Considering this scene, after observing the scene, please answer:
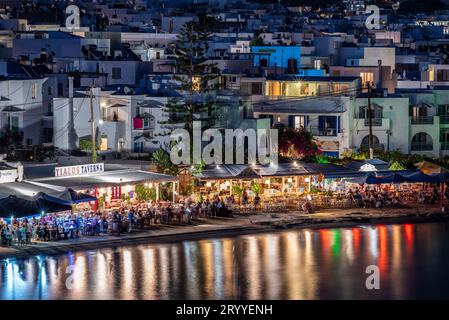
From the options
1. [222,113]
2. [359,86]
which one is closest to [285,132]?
[222,113]

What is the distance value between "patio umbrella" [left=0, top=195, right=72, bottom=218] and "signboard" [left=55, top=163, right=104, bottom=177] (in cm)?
448

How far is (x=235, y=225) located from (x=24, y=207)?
7.31 meters

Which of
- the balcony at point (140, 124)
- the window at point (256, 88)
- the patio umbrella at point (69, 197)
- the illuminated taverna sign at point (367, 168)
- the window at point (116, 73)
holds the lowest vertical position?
the illuminated taverna sign at point (367, 168)

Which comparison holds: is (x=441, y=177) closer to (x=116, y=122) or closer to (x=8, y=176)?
(x=116, y=122)

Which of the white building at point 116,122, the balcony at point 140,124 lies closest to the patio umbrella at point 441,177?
the white building at point 116,122

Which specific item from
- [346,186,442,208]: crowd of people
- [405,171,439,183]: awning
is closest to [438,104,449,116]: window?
[346,186,442,208]: crowd of people

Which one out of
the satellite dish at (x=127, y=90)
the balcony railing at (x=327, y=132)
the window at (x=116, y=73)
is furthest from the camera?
the window at (x=116, y=73)

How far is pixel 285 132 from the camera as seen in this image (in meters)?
54.3

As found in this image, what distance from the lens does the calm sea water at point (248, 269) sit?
33.3m

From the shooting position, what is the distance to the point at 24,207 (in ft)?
126

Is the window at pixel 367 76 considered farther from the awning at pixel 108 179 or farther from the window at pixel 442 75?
the awning at pixel 108 179

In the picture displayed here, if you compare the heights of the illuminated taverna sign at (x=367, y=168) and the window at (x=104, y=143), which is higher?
the window at (x=104, y=143)

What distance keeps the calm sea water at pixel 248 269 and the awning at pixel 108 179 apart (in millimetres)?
4541

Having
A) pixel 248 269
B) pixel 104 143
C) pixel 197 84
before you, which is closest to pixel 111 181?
pixel 248 269
